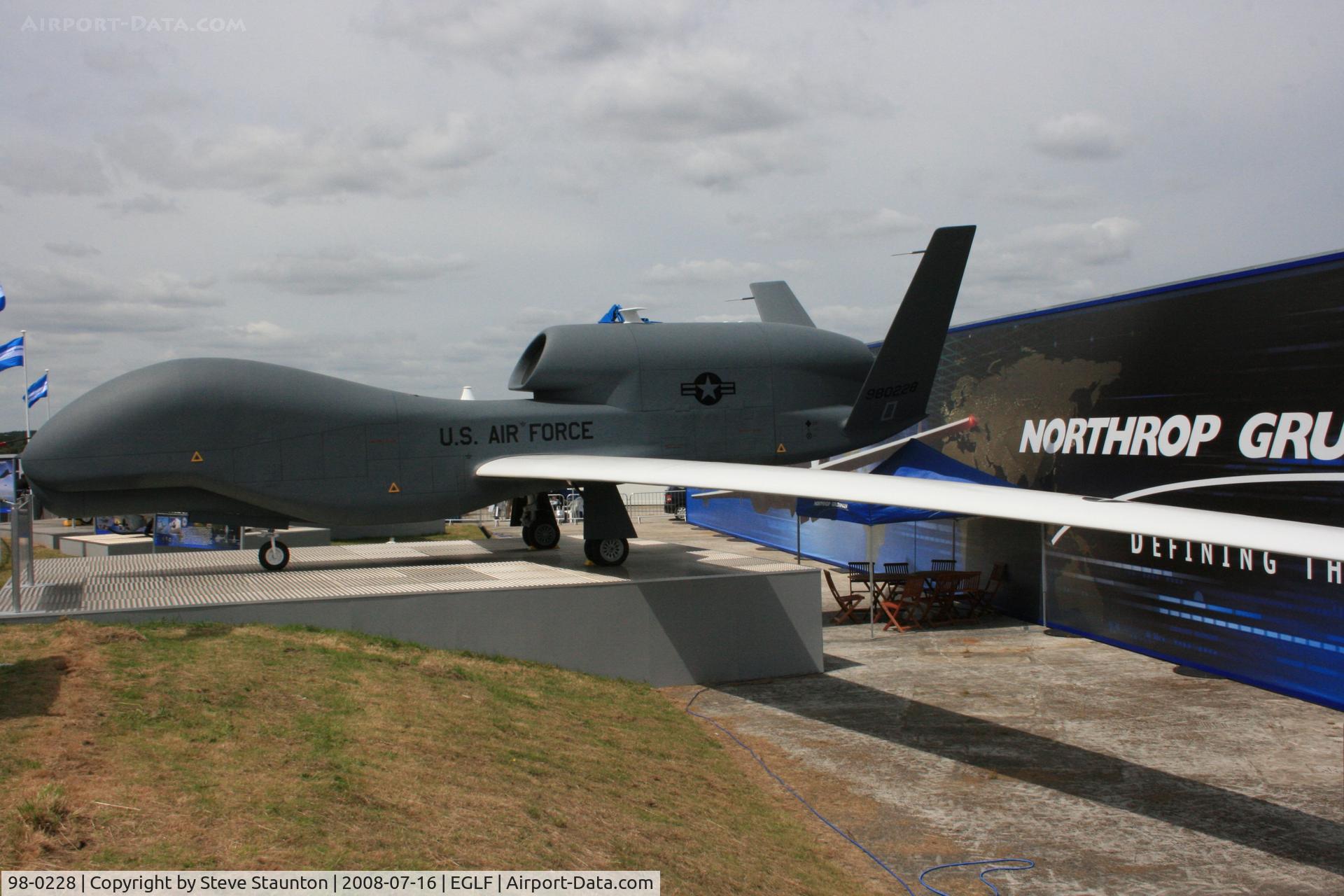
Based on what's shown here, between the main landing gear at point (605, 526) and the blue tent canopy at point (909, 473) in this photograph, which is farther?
the blue tent canopy at point (909, 473)

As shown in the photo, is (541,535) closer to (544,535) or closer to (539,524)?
(544,535)

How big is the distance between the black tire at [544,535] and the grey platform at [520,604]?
5.04 ft

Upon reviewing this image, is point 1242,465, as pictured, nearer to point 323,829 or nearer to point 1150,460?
point 1150,460

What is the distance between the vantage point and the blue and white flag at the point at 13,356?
706 inches

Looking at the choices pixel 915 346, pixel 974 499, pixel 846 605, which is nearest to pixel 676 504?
pixel 846 605

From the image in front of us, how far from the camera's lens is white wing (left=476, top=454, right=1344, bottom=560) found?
19.6 feet

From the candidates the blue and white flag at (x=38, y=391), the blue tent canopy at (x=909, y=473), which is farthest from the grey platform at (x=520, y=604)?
the blue and white flag at (x=38, y=391)

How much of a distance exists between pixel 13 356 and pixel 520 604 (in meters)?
12.2

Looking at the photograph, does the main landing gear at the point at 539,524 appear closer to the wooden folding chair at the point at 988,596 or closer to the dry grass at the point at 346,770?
the dry grass at the point at 346,770

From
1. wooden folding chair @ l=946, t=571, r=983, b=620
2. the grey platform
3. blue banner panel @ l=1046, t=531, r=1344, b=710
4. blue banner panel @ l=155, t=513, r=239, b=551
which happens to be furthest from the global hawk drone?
blue banner panel @ l=155, t=513, r=239, b=551

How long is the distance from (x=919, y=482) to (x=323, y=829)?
5.44 m

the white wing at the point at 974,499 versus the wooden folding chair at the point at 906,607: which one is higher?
the white wing at the point at 974,499

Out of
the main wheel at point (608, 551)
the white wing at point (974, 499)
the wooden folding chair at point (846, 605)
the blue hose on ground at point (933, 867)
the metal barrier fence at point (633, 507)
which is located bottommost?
the blue hose on ground at point (933, 867)

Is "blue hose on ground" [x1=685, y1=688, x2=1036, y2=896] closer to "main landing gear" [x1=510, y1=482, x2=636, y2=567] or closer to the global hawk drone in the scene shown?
the global hawk drone
